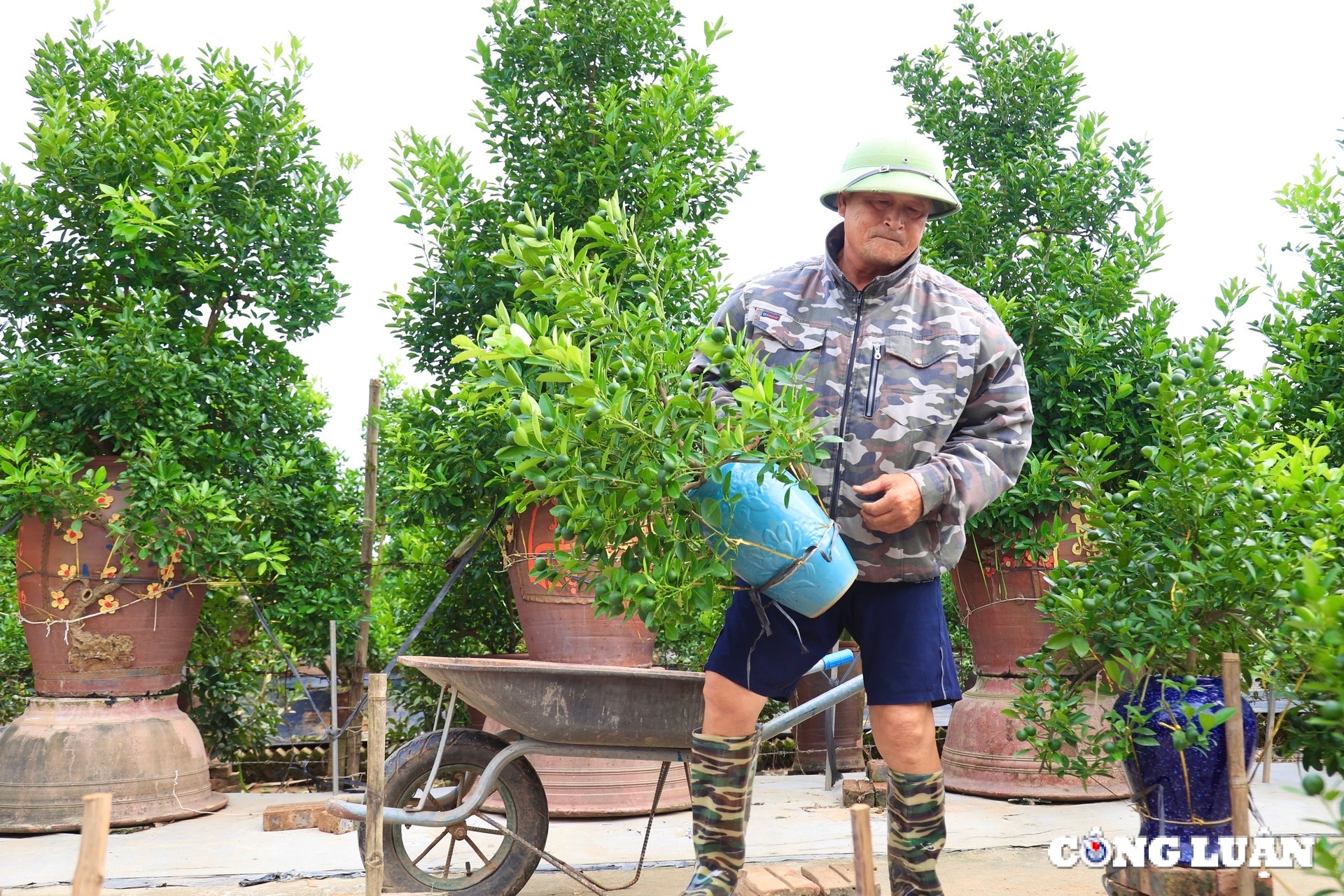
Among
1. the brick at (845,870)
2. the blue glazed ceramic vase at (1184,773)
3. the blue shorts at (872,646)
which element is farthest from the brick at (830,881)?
the blue glazed ceramic vase at (1184,773)

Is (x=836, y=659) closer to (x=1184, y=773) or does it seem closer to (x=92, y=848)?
(x=1184, y=773)

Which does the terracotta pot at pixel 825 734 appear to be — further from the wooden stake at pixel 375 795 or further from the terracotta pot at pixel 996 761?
the wooden stake at pixel 375 795

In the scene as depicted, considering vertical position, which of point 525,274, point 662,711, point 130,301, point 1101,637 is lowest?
point 662,711

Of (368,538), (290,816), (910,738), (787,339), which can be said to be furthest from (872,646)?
(368,538)

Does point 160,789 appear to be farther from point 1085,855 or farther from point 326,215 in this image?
point 1085,855

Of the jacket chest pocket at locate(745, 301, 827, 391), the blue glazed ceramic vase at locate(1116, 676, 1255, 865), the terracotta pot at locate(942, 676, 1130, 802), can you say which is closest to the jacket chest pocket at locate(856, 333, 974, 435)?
the jacket chest pocket at locate(745, 301, 827, 391)

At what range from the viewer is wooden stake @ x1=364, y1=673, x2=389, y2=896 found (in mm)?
2361

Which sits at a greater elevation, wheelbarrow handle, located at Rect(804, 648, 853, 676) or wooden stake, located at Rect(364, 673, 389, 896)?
wheelbarrow handle, located at Rect(804, 648, 853, 676)

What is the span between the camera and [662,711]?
2.95 m

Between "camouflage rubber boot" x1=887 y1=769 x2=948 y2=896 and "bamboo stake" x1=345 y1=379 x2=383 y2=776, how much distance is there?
2924 mm

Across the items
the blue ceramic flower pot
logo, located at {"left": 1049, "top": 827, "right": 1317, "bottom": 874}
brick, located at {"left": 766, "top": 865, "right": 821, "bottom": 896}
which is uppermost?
the blue ceramic flower pot

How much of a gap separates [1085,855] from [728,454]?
4.84ft

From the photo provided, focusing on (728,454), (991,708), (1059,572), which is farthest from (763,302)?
(991,708)

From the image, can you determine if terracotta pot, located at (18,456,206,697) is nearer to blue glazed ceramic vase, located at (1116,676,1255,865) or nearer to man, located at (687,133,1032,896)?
man, located at (687,133,1032,896)
